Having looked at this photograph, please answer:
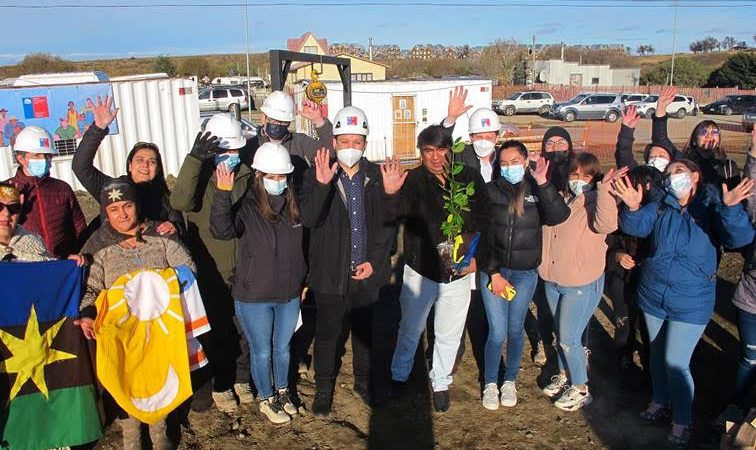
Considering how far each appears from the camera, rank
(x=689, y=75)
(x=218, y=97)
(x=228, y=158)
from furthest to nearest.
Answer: (x=689, y=75) → (x=218, y=97) → (x=228, y=158)

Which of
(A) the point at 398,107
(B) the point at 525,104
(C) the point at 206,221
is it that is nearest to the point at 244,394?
(C) the point at 206,221

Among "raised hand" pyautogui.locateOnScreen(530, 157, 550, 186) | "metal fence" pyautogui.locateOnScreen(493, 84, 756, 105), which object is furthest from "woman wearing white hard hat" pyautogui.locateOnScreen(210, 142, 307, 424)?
"metal fence" pyautogui.locateOnScreen(493, 84, 756, 105)

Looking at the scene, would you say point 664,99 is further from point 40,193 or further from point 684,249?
point 40,193

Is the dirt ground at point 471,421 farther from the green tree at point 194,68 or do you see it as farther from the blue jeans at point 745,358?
the green tree at point 194,68

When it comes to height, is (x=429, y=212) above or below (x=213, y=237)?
above

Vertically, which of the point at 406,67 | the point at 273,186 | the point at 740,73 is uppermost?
the point at 406,67

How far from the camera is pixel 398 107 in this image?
20.3 m

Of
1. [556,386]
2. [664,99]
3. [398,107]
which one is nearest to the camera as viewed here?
[556,386]

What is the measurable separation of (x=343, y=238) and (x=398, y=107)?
16.6 meters

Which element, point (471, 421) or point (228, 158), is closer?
point (228, 158)

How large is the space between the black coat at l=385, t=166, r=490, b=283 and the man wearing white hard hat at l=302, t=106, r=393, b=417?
0.22 meters

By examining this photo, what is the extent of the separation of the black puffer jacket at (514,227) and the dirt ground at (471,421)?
4.03 feet

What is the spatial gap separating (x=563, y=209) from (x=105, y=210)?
3060 mm

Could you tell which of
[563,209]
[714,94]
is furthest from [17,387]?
[714,94]
